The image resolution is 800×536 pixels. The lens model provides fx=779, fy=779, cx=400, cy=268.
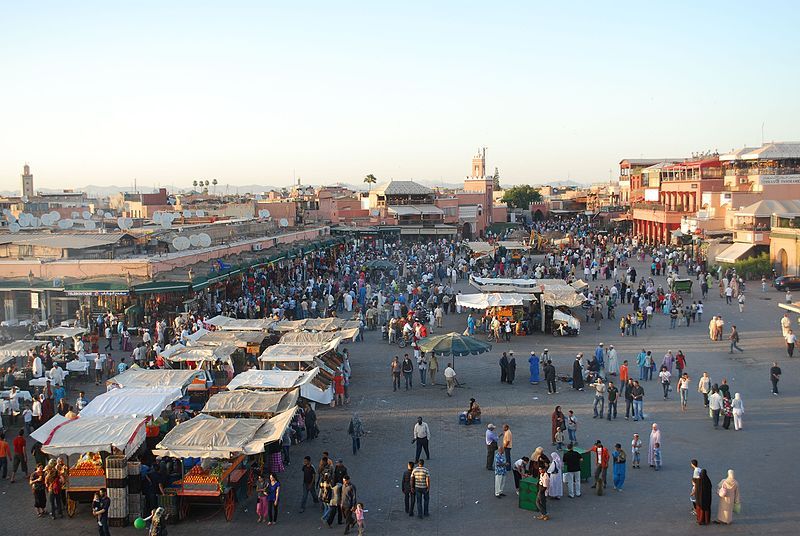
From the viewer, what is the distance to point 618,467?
1227cm

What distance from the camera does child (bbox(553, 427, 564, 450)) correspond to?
14297 mm

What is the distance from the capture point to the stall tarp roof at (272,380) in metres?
15.5

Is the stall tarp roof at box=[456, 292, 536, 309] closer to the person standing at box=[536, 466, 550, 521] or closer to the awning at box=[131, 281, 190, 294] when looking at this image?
the awning at box=[131, 281, 190, 294]

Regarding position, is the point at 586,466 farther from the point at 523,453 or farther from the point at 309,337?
the point at 309,337

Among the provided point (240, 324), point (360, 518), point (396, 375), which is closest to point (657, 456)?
point (360, 518)

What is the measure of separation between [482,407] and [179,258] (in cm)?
1707

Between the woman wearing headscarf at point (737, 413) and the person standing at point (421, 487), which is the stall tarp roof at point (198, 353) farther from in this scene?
the woman wearing headscarf at point (737, 413)

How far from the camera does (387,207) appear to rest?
6881 centimetres

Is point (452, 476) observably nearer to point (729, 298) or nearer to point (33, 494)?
point (33, 494)

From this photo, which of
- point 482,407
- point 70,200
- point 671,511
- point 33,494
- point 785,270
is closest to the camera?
point 671,511

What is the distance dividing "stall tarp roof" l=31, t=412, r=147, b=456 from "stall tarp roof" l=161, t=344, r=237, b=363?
605cm

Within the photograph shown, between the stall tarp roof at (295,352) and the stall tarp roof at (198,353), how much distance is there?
3.32 feet

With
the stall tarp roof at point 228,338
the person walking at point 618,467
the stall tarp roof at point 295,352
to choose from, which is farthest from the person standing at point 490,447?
the stall tarp roof at point 228,338

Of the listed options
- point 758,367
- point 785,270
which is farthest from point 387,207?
point 758,367
